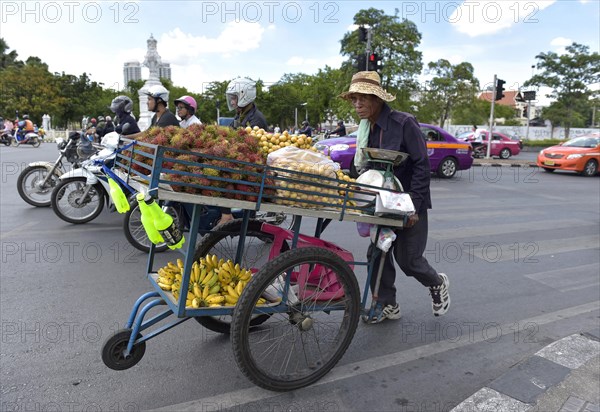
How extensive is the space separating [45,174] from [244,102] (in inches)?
172

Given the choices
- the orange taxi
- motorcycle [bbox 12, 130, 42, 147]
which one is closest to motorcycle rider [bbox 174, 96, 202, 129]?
the orange taxi

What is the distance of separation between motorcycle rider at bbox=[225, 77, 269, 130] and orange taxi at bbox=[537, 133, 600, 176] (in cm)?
1444

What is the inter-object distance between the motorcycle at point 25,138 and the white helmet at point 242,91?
2210 centimetres

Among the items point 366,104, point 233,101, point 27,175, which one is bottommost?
point 27,175

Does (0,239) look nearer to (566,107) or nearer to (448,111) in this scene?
(448,111)

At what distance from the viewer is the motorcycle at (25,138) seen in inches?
909

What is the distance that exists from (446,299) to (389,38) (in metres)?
25.4

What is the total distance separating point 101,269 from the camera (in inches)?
187

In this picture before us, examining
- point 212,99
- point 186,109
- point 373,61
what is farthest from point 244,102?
point 212,99

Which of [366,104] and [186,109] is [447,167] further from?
[366,104]

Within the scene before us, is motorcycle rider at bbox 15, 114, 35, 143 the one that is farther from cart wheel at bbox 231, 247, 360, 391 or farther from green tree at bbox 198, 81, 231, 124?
green tree at bbox 198, 81, 231, 124

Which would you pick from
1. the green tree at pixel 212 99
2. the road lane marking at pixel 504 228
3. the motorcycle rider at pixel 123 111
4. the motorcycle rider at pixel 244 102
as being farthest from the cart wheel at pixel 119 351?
the green tree at pixel 212 99

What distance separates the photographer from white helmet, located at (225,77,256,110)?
495 centimetres

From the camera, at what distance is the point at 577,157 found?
615 inches
